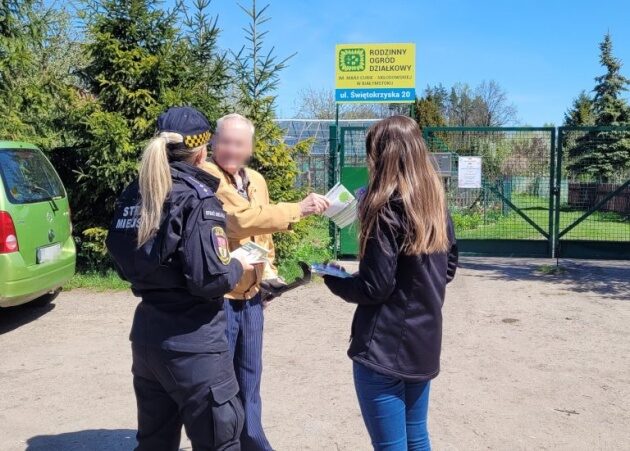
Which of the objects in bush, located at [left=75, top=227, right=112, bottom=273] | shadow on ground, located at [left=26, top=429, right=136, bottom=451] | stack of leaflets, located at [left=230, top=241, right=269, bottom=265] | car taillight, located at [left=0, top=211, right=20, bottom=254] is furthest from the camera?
bush, located at [left=75, top=227, right=112, bottom=273]

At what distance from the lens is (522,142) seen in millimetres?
10445

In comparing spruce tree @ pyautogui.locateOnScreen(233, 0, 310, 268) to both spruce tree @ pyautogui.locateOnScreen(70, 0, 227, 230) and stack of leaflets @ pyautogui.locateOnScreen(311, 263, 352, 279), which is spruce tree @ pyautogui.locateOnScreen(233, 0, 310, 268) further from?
stack of leaflets @ pyautogui.locateOnScreen(311, 263, 352, 279)

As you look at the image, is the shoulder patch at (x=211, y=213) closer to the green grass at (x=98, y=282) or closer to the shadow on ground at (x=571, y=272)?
Result: the green grass at (x=98, y=282)

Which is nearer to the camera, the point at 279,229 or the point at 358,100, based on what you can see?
the point at 279,229

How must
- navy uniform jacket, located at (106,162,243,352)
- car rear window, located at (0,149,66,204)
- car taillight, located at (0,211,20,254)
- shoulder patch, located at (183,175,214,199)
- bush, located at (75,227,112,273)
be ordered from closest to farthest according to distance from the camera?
navy uniform jacket, located at (106,162,243,352), shoulder patch, located at (183,175,214,199), car taillight, located at (0,211,20,254), car rear window, located at (0,149,66,204), bush, located at (75,227,112,273)

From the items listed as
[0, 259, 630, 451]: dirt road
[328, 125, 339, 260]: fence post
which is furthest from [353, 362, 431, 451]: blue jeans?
[328, 125, 339, 260]: fence post

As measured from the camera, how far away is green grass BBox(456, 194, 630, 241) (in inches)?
405

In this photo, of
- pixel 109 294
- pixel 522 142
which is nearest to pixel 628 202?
pixel 522 142

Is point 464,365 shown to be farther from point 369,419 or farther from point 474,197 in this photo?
point 474,197

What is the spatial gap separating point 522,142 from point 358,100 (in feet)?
9.84

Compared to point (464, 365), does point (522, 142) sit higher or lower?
higher

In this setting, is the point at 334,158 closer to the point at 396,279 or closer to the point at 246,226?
the point at 246,226

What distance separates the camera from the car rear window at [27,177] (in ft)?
19.5

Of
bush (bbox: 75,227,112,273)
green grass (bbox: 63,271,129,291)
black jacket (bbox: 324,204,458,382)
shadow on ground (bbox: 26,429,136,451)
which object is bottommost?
shadow on ground (bbox: 26,429,136,451)
